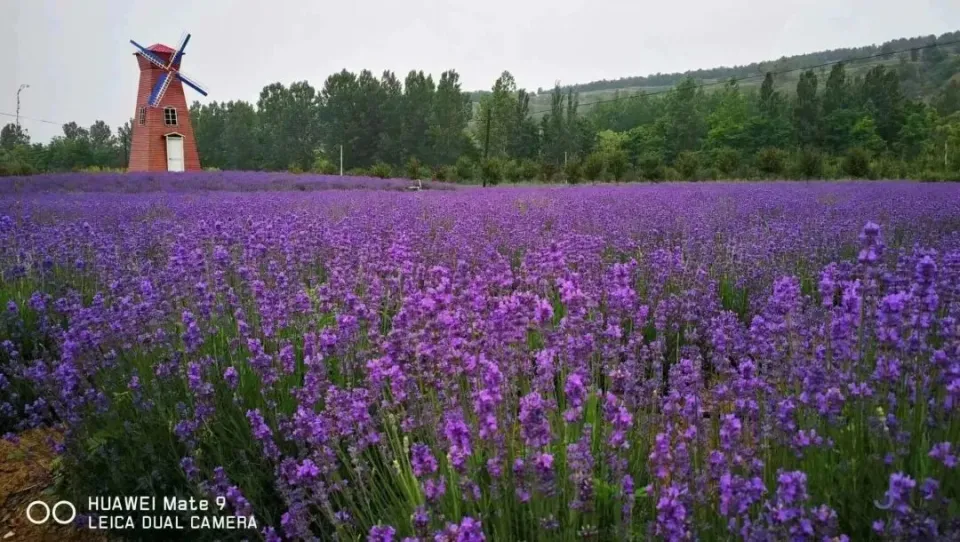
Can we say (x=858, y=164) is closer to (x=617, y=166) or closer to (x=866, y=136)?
(x=617, y=166)

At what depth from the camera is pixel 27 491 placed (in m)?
2.74

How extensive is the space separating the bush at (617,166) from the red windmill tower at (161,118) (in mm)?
19919

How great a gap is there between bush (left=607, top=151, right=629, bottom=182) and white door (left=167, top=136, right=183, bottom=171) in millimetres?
20329

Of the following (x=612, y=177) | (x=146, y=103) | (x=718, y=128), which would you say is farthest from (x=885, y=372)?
(x=718, y=128)

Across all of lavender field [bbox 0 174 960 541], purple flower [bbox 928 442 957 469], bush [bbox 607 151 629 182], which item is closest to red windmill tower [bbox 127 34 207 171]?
bush [bbox 607 151 629 182]

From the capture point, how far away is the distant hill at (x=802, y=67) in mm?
93875

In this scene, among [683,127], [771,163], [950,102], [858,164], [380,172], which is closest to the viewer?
[858,164]

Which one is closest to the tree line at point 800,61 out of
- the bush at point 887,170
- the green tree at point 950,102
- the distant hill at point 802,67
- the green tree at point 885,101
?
the distant hill at point 802,67

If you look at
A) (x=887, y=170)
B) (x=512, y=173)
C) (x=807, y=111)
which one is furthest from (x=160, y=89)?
(x=807, y=111)

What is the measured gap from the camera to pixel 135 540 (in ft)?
7.85

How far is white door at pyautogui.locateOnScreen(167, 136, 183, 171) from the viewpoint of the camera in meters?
29.4

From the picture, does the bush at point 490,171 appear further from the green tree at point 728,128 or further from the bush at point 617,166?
the green tree at point 728,128

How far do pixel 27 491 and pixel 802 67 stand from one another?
4235 inches

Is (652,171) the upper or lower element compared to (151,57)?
lower
